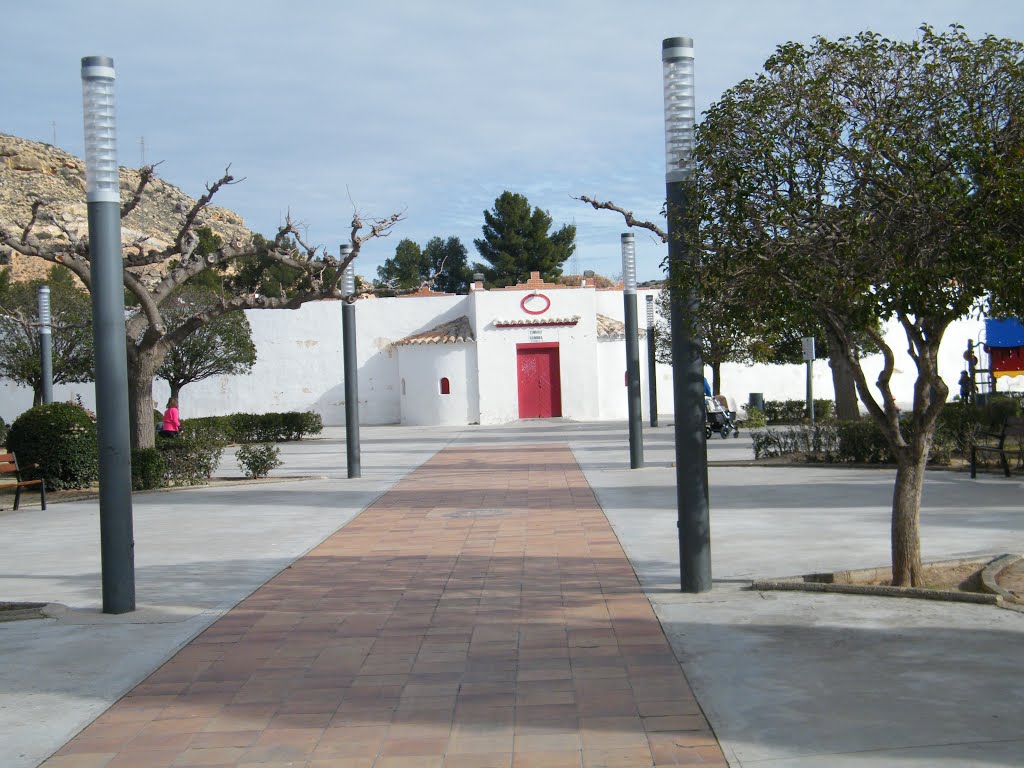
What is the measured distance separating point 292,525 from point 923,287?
8.35m

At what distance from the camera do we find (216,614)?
7.39 m

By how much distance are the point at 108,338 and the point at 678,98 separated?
14.6 ft

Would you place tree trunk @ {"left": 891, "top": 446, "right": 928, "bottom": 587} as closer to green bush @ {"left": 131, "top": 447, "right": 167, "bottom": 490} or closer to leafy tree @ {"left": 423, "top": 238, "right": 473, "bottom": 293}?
green bush @ {"left": 131, "top": 447, "right": 167, "bottom": 490}

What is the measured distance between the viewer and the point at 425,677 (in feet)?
Answer: 18.5

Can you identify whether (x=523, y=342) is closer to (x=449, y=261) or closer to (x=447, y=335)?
(x=447, y=335)

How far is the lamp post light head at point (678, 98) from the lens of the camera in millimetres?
7441

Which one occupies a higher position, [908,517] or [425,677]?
[908,517]

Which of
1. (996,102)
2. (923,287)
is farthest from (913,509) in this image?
(996,102)

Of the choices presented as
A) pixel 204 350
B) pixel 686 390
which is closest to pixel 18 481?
pixel 686 390

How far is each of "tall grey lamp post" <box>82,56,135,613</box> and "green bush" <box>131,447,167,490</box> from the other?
9.47 metres

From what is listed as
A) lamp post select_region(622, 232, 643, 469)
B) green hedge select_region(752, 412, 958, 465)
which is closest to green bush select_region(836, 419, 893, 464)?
green hedge select_region(752, 412, 958, 465)

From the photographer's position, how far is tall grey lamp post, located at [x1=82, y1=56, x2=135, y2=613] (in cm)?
748

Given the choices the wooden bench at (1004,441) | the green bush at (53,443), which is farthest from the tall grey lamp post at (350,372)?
the wooden bench at (1004,441)

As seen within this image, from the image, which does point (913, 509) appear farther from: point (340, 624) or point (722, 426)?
point (722, 426)
